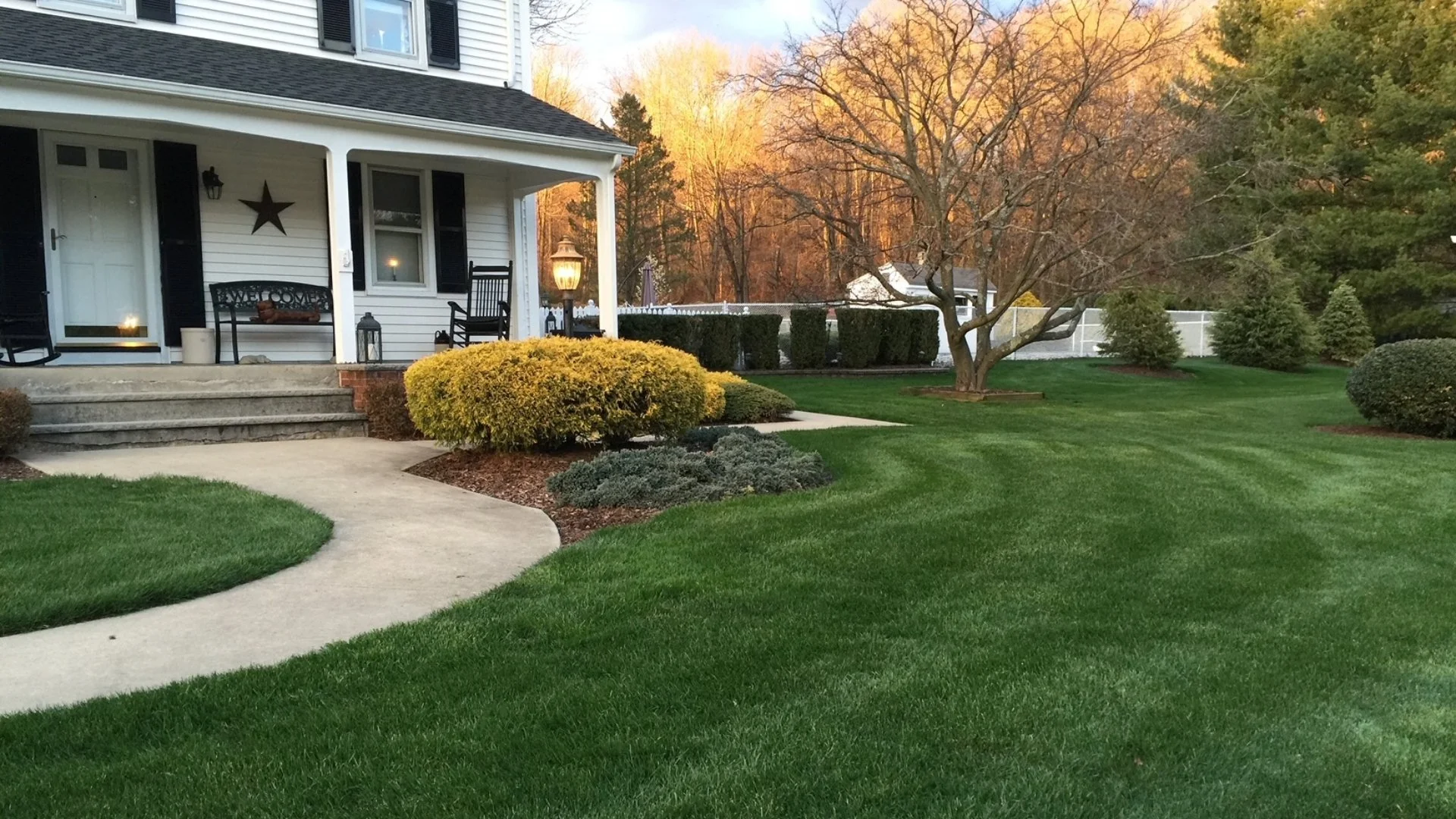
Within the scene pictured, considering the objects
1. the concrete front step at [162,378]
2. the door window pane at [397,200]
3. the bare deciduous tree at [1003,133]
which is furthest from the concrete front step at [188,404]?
the bare deciduous tree at [1003,133]

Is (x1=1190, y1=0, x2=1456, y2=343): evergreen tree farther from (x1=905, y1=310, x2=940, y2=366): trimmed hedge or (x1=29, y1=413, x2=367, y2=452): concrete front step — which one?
(x1=29, y1=413, x2=367, y2=452): concrete front step

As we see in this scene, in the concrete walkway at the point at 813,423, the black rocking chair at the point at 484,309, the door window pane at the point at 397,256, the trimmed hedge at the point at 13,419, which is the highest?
the door window pane at the point at 397,256

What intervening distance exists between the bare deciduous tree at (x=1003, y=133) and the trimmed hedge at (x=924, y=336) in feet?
14.5

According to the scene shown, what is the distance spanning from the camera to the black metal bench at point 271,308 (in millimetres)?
9414

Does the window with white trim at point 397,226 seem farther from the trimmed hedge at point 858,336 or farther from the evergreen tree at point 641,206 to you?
the evergreen tree at point 641,206

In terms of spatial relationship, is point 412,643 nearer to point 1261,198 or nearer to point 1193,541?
point 1193,541

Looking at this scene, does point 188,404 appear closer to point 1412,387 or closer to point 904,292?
point 1412,387

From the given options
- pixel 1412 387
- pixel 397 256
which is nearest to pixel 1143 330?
pixel 1412 387

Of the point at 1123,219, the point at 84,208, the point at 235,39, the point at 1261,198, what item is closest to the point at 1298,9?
the point at 1261,198

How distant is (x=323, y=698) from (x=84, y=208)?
8.66 metres

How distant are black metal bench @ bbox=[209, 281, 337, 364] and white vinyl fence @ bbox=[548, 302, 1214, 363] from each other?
11.0 m

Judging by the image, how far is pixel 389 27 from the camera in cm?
1103

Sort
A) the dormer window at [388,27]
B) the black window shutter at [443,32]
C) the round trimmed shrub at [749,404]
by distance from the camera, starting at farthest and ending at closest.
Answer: the black window shutter at [443,32] < the dormer window at [388,27] < the round trimmed shrub at [749,404]

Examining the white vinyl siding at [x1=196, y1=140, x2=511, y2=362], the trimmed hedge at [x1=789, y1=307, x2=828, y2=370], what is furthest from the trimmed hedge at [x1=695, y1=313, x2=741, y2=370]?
the white vinyl siding at [x1=196, y1=140, x2=511, y2=362]
